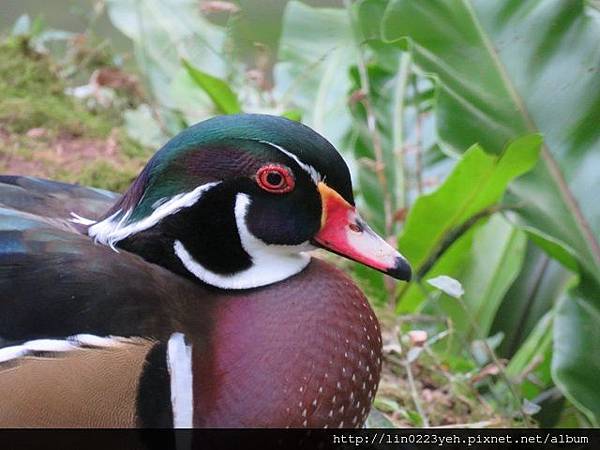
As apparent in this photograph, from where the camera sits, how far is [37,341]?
51.0 inches

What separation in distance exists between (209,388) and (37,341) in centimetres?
24

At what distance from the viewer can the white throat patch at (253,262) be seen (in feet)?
4.71

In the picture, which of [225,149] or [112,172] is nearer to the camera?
[225,149]

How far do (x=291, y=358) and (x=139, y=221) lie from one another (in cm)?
29

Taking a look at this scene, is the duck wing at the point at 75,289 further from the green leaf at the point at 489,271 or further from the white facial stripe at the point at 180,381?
the green leaf at the point at 489,271

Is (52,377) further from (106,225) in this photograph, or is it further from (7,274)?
(106,225)

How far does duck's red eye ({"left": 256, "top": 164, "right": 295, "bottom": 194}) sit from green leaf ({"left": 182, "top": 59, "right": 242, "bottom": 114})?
1.17 metres

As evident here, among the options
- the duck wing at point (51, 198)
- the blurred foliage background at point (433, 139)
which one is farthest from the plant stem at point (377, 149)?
the duck wing at point (51, 198)

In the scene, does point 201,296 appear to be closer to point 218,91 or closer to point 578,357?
point 578,357

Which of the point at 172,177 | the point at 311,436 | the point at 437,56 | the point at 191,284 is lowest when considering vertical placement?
the point at 311,436

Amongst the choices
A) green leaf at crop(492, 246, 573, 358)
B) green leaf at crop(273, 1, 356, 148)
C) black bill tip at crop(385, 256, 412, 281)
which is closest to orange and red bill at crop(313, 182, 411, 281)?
black bill tip at crop(385, 256, 412, 281)

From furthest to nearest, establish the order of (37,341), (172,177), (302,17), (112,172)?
(302,17) < (112,172) < (172,177) < (37,341)

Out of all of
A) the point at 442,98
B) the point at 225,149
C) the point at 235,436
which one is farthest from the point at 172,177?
the point at 442,98

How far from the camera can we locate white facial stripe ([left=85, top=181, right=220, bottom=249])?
139cm
